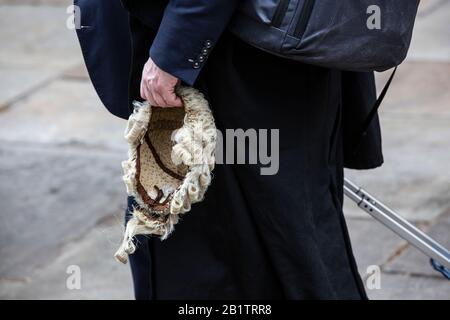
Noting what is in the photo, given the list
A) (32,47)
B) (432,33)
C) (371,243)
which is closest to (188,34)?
(371,243)

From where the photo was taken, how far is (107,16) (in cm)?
304

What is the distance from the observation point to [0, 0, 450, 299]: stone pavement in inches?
176

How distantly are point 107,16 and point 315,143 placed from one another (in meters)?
0.74

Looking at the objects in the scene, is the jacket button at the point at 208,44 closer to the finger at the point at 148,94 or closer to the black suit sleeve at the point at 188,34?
the black suit sleeve at the point at 188,34

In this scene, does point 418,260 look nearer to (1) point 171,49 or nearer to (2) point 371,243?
(2) point 371,243

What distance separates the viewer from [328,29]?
2715 millimetres

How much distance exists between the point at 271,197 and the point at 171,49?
0.59 metres

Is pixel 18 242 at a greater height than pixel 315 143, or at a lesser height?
lesser

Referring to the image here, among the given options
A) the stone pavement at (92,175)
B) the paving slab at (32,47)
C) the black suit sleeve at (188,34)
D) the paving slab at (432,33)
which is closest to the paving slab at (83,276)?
the stone pavement at (92,175)

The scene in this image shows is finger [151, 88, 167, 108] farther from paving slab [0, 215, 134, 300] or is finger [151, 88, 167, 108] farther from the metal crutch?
paving slab [0, 215, 134, 300]
